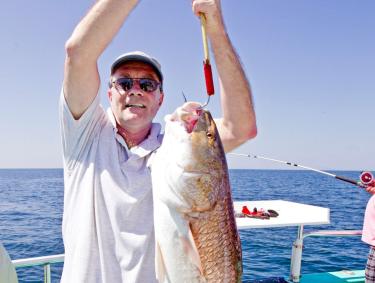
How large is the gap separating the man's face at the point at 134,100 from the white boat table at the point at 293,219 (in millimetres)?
3284

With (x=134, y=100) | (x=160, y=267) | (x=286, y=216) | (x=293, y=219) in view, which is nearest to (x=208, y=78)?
(x=134, y=100)

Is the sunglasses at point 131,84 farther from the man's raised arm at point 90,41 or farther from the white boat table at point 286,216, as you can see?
the white boat table at point 286,216

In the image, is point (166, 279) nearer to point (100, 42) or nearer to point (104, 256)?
point (104, 256)

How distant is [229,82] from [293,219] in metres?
4.41

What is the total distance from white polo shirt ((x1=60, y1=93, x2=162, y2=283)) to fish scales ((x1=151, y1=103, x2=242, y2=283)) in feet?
0.98

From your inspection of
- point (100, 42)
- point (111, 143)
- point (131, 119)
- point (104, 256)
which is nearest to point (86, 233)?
point (104, 256)

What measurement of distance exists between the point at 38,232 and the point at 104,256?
18.9 meters

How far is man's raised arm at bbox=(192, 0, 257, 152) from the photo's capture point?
2.30 metres

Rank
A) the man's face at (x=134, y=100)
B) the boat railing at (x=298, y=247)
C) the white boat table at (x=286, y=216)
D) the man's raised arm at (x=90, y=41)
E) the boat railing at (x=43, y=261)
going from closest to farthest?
the man's raised arm at (x=90, y=41), the man's face at (x=134, y=100), the boat railing at (x=43, y=261), the white boat table at (x=286, y=216), the boat railing at (x=298, y=247)

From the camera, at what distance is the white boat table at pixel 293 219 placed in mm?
5852

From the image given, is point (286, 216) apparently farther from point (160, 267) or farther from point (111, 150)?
point (160, 267)

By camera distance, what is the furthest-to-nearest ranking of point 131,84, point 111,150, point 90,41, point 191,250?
point 131,84 < point 111,150 < point 90,41 < point 191,250

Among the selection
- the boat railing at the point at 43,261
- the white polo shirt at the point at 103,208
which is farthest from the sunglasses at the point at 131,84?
the boat railing at the point at 43,261

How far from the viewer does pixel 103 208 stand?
7.68ft
